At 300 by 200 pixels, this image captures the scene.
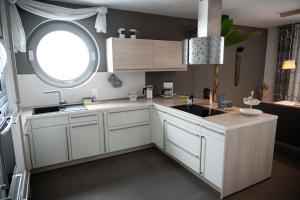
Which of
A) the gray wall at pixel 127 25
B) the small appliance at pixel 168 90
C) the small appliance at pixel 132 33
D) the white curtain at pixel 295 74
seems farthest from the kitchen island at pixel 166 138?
the white curtain at pixel 295 74

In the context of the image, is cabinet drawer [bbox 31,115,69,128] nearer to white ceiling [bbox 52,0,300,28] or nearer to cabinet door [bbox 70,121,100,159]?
cabinet door [bbox 70,121,100,159]

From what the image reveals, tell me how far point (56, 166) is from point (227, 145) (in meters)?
2.29

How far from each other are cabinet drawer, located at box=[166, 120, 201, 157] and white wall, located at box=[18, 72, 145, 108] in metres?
1.12

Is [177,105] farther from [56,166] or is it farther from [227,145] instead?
[56,166]

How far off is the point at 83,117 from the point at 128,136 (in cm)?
76

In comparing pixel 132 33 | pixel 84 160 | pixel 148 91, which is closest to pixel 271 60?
pixel 148 91

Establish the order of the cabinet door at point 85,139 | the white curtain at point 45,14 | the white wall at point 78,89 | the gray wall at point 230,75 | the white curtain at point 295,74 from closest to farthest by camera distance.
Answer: the white curtain at point 45,14
the cabinet door at point 85,139
the white wall at point 78,89
the gray wall at point 230,75
the white curtain at point 295,74

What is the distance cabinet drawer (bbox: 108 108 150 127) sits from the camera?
2865 mm

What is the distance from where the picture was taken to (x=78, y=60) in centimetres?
323

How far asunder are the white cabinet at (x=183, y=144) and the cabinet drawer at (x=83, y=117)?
1064mm

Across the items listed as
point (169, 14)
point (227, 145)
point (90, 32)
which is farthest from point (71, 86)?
point (227, 145)

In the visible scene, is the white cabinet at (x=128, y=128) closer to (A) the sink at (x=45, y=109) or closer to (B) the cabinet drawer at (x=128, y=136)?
(B) the cabinet drawer at (x=128, y=136)

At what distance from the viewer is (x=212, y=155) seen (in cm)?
206

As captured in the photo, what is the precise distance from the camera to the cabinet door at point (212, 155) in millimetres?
1964
